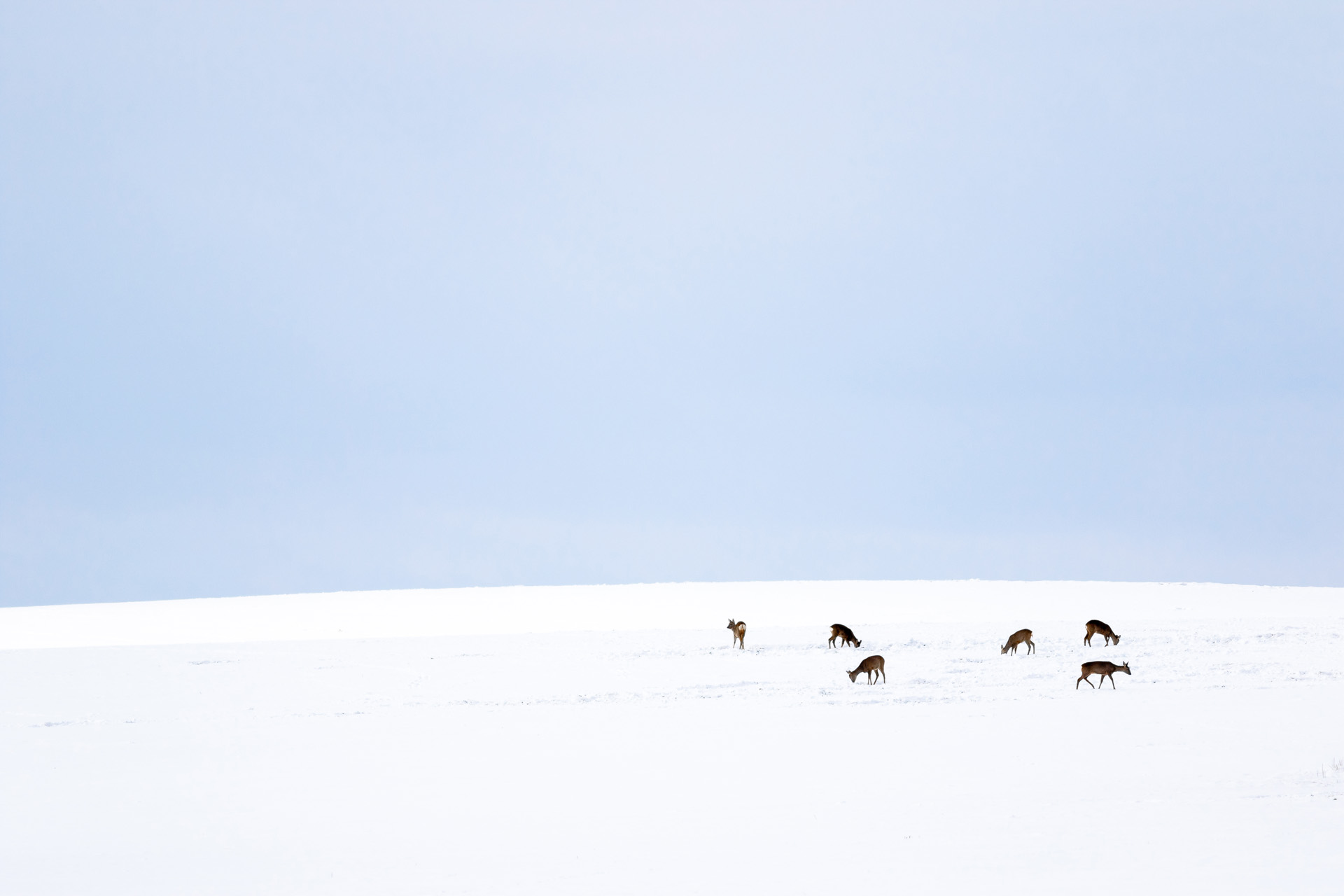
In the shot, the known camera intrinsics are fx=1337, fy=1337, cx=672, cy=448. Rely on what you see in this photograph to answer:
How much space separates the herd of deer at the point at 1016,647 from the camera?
24750mm

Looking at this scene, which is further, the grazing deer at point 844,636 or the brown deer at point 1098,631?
the grazing deer at point 844,636

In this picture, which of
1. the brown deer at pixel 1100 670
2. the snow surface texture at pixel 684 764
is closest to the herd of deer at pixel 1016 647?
the brown deer at pixel 1100 670

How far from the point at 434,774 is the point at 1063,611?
112 feet

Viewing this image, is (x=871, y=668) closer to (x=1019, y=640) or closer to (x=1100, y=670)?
(x=1100, y=670)

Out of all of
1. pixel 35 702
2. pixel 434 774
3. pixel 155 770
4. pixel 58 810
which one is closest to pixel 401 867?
pixel 434 774

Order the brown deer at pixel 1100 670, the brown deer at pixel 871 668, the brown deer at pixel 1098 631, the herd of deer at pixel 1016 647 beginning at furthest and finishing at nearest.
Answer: the brown deer at pixel 1098 631, the brown deer at pixel 871 668, the herd of deer at pixel 1016 647, the brown deer at pixel 1100 670

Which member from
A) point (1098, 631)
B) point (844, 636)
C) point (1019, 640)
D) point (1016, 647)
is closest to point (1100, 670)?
point (1019, 640)

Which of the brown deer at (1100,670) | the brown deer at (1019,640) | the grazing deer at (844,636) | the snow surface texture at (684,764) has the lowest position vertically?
the snow surface texture at (684,764)

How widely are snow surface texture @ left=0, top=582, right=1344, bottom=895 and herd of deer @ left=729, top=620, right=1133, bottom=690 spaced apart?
1.40 ft

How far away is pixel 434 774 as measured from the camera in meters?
18.5

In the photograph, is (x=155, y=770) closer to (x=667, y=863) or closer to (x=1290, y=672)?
(x=667, y=863)

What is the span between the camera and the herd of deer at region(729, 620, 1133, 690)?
24.8 m

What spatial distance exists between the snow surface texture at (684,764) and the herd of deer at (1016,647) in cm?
43

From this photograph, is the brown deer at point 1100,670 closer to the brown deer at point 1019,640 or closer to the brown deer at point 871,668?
the brown deer at point 871,668
